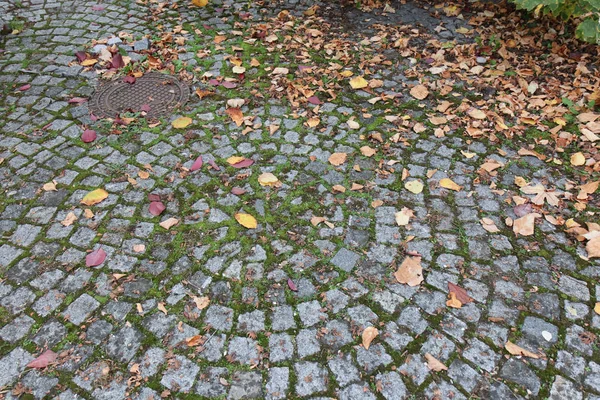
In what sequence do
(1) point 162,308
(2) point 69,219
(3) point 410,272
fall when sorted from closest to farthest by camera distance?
1. (1) point 162,308
2. (3) point 410,272
3. (2) point 69,219

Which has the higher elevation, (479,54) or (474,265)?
(479,54)

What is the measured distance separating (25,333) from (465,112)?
3731mm

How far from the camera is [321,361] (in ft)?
8.21

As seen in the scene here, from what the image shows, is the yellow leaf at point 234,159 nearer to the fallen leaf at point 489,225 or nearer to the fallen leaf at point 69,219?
the fallen leaf at point 69,219

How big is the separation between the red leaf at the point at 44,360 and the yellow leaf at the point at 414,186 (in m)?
2.52

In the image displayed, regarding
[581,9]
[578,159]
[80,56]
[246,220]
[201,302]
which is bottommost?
[201,302]

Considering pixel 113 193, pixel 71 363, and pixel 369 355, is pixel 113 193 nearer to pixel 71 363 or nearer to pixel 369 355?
pixel 71 363

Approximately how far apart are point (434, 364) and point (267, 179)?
5.78 feet

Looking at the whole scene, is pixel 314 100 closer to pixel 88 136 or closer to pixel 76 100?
pixel 88 136

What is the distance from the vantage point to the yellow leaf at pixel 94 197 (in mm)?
3393

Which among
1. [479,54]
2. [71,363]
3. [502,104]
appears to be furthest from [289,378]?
[479,54]

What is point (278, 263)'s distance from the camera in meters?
2.96

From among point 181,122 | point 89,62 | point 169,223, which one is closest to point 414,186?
point 169,223

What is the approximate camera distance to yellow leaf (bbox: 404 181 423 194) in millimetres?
3429
